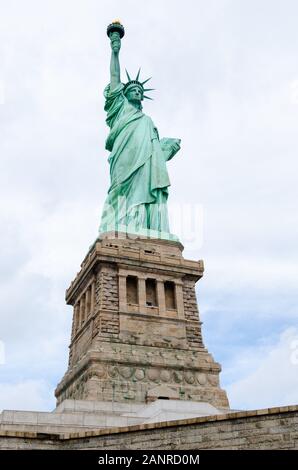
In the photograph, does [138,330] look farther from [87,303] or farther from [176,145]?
[176,145]

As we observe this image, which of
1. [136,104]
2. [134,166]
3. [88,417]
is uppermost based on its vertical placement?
[136,104]

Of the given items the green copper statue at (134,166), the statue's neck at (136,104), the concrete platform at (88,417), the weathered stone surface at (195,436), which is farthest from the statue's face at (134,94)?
the weathered stone surface at (195,436)

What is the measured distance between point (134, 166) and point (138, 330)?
9858 millimetres

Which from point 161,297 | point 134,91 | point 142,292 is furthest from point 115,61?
point 161,297

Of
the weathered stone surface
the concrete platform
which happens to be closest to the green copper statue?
the concrete platform

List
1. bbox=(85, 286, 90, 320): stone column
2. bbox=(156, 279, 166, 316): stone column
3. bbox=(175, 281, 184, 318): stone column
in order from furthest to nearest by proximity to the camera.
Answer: bbox=(85, 286, 90, 320): stone column → bbox=(175, 281, 184, 318): stone column → bbox=(156, 279, 166, 316): stone column

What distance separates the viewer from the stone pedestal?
881 inches

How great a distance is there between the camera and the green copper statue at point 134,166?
29062 millimetres

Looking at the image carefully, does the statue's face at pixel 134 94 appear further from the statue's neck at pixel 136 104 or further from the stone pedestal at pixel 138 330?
the stone pedestal at pixel 138 330

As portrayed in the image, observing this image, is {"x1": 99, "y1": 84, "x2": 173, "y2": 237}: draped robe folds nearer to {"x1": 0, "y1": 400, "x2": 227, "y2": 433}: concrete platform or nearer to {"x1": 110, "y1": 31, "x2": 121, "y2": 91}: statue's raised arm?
{"x1": 110, "y1": 31, "x2": 121, "y2": 91}: statue's raised arm

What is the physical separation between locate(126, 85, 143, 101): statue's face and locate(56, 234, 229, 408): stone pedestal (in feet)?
32.3

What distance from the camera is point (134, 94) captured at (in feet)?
109
